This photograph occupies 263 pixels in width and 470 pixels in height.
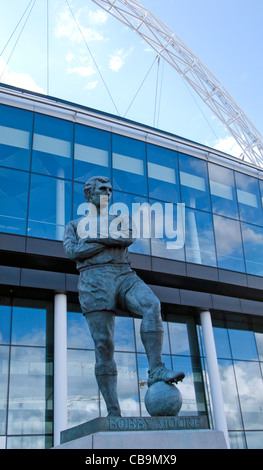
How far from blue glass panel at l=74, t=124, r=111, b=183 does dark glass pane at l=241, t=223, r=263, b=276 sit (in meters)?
6.52

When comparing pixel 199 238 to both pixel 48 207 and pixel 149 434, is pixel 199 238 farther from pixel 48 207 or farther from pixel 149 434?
pixel 149 434

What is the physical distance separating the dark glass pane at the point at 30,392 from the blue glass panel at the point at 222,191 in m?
9.26

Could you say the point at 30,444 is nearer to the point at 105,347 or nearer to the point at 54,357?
the point at 54,357

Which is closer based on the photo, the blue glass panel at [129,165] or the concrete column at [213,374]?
the concrete column at [213,374]

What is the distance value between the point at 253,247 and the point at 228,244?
1.48 meters

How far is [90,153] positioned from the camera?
63.6 feet

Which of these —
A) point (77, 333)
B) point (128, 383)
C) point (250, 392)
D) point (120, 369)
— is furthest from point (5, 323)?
point (250, 392)

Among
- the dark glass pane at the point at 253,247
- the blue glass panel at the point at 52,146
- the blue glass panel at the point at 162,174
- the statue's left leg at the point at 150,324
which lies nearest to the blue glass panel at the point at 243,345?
the dark glass pane at the point at 253,247

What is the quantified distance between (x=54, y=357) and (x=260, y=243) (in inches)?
400

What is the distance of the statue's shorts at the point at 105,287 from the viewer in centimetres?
588

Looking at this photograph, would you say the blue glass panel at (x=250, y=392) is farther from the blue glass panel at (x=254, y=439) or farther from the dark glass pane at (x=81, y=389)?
the dark glass pane at (x=81, y=389)

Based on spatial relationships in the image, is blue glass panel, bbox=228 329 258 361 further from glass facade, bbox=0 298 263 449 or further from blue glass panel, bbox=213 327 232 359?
blue glass panel, bbox=213 327 232 359
